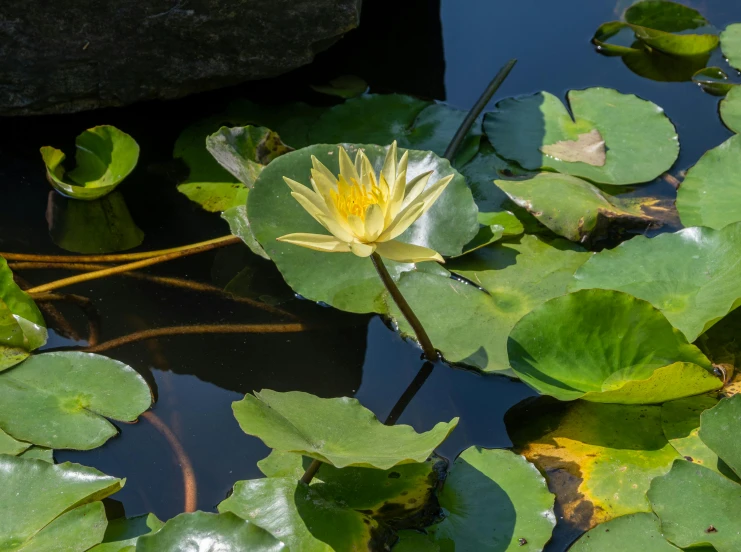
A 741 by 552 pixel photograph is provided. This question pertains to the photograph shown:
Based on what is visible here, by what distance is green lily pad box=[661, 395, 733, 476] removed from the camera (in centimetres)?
138

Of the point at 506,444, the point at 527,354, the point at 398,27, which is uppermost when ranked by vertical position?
the point at 398,27

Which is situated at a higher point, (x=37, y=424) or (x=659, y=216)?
(x=659, y=216)

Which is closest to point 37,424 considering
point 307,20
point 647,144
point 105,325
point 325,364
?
point 105,325

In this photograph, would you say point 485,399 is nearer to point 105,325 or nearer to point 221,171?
point 105,325

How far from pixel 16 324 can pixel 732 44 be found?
8.27ft

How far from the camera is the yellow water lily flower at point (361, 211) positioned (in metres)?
1.33

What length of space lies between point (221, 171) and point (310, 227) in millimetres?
608

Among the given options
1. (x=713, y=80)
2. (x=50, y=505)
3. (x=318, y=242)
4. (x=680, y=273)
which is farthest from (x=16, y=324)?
(x=713, y=80)

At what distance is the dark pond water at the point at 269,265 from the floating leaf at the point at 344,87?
0.15 feet

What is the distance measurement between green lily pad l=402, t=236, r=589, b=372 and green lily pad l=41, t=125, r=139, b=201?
3.29 feet

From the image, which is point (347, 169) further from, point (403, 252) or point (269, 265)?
point (269, 265)

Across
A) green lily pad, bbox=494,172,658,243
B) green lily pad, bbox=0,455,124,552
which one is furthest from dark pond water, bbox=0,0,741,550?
green lily pad, bbox=494,172,658,243

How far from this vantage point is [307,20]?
2.35m

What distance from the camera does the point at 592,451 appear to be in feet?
4.77
